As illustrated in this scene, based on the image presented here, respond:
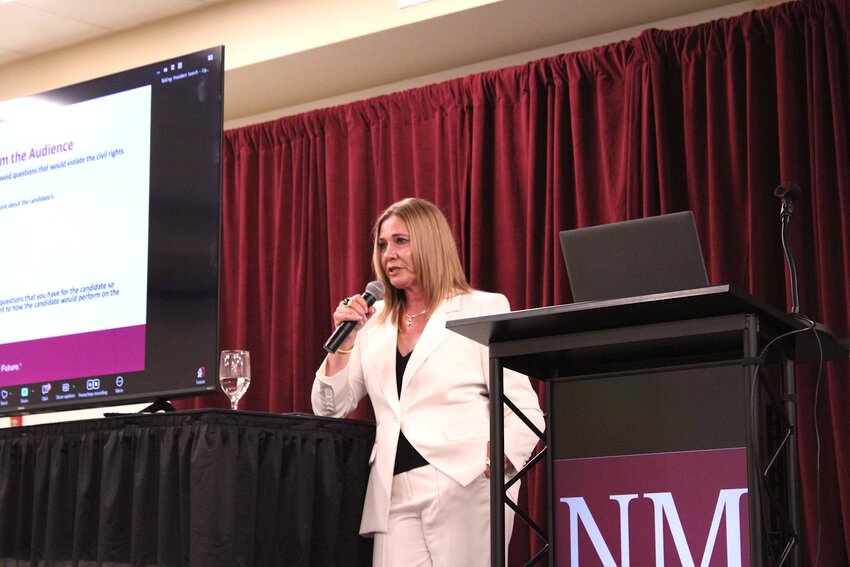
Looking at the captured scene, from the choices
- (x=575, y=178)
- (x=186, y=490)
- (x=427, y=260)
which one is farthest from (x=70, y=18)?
(x=186, y=490)

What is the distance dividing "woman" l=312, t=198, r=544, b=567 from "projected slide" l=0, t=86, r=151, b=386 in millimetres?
595

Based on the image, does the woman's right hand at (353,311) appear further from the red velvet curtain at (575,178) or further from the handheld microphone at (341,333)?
the red velvet curtain at (575,178)

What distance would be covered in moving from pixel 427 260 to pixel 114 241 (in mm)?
887

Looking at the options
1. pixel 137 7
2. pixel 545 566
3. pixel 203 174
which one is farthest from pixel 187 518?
pixel 137 7

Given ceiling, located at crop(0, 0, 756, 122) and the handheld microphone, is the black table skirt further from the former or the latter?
ceiling, located at crop(0, 0, 756, 122)

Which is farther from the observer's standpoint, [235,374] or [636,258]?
[235,374]

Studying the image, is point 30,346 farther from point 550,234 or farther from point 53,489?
point 550,234

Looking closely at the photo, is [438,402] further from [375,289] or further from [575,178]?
[575,178]

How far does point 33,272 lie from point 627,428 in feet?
5.72

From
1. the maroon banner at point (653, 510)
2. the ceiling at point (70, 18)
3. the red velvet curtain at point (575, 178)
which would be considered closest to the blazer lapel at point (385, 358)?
the maroon banner at point (653, 510)

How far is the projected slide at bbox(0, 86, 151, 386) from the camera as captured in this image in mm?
2885

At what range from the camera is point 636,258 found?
7.70 feet

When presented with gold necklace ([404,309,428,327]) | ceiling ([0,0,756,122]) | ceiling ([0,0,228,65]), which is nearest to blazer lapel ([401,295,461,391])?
gold necklace ([404,309,428,327])

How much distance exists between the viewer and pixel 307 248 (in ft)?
17.2
